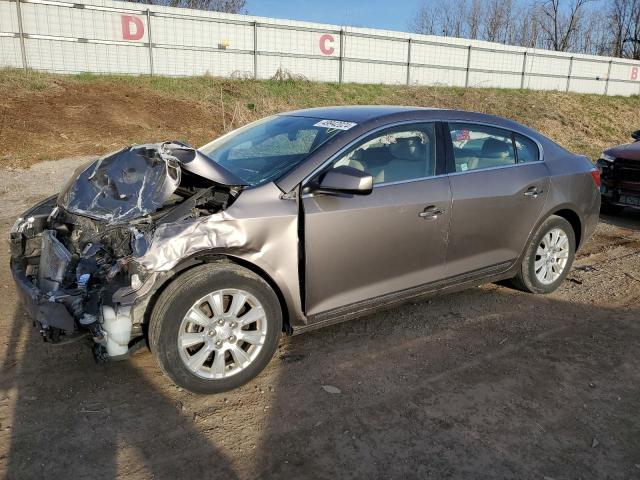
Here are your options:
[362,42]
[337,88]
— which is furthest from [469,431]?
[362,42]

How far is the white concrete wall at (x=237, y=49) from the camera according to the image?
15.9 meters

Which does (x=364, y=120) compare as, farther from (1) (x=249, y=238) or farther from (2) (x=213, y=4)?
(2) (x=213, y=4)

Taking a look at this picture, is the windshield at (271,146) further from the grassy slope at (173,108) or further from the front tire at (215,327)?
the grassy slope at (173,108)

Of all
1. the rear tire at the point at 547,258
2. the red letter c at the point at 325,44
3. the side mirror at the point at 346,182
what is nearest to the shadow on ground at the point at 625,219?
the rear tire at the point at 547,258

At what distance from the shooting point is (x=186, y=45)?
18.1m

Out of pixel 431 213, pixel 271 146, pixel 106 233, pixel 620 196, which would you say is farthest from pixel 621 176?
pixel 106 233

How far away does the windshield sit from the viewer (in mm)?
3539

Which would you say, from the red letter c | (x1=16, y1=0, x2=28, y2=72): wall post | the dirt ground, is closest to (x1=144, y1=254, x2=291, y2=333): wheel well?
the dirt ground

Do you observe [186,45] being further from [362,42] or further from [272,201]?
[272,201]

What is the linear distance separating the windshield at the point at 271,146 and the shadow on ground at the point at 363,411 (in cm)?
130

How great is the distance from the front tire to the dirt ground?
0.56 ft

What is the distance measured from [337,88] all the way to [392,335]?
1809 cm

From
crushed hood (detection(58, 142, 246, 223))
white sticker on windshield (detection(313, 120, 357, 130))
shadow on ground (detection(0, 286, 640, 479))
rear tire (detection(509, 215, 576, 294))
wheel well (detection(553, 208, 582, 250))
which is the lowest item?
shadow on ground (detection(0, 286, 640, 479))

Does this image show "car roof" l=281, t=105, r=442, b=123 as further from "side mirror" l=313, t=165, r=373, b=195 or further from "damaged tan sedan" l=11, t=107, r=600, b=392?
"side mirror" l=313, t=165, r=373, b=195
